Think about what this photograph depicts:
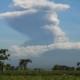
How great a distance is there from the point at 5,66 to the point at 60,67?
15976 millimetres

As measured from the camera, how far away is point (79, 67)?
48875mm

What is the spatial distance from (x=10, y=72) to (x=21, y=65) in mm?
15948

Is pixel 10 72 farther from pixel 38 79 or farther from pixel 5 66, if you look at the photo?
pixel 38 79

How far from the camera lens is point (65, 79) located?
23.9 metres

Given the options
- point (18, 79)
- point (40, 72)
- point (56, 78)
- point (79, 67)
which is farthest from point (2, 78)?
point (79, 67)

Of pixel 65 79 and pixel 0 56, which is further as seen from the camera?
pixel 0 56

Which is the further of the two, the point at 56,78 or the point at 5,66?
the point at 5,66

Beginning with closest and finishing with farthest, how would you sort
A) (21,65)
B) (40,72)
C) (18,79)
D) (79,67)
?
(18,79) < (40,72) < (79,67) < (21,65)

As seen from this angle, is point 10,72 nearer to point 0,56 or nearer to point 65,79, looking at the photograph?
point 0,56

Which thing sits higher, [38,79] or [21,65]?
[21,65]

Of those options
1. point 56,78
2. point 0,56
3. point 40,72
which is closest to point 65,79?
point 56,78

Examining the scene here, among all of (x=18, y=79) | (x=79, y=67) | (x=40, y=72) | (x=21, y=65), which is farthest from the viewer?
(x=21, y=65)

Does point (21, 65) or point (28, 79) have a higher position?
point (21, 65)

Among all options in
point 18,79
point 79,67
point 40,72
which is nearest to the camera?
point 18,79
